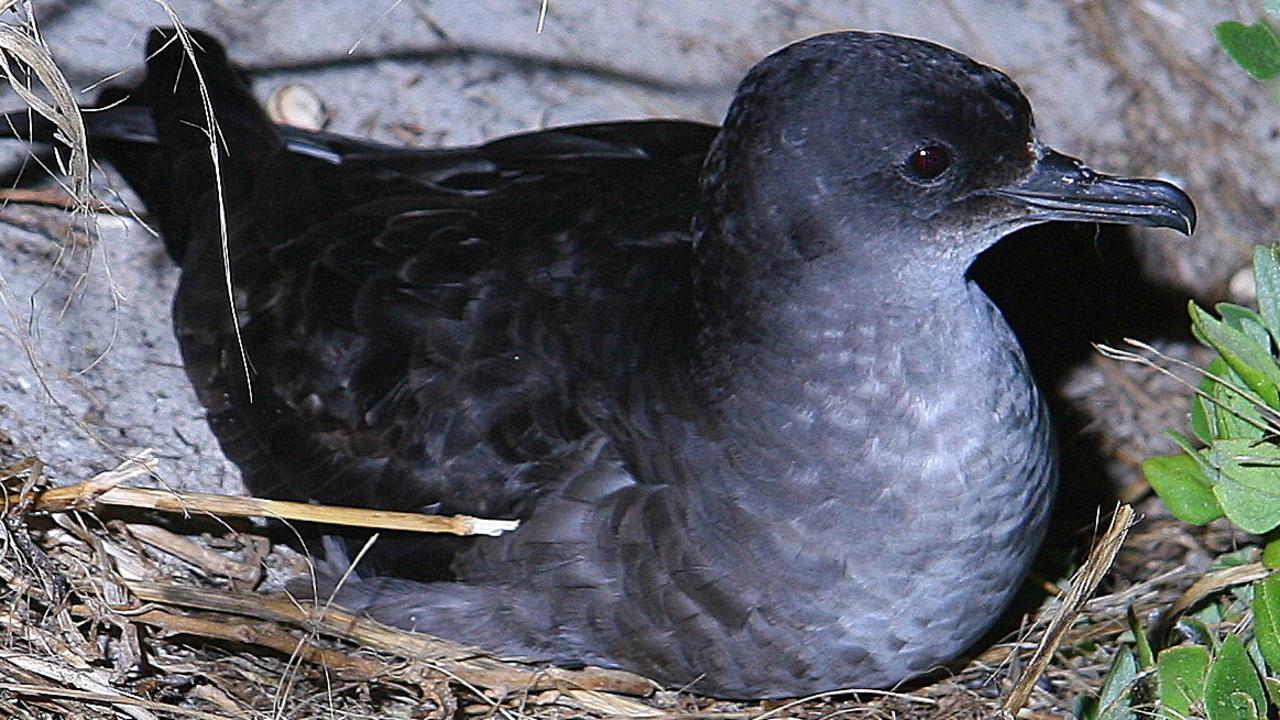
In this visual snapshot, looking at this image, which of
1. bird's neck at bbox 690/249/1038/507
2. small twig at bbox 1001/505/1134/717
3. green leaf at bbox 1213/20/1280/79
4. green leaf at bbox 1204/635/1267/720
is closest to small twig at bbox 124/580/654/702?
bird's neck at bbox 690/249/1038/507

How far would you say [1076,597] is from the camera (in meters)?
3.01

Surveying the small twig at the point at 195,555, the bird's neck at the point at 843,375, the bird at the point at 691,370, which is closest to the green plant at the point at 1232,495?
the bird at the point at 691,370

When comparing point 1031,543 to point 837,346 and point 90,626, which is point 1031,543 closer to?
point 837,346

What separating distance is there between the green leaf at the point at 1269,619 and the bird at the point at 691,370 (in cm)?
45

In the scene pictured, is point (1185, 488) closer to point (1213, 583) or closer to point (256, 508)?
point (1213, 583)

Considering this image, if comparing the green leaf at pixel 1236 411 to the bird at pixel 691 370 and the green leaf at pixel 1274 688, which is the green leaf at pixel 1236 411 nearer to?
the bird at pixel 691 370

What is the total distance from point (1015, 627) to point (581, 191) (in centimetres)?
137

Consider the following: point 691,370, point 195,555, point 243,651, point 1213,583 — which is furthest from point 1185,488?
point 195,555

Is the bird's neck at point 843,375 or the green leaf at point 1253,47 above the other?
the green leaf at point 1253,47

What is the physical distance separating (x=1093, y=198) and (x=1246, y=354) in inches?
15.7

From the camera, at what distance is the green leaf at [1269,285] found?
9.61ft

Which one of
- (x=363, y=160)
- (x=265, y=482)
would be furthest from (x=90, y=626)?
(x=363, y=160)

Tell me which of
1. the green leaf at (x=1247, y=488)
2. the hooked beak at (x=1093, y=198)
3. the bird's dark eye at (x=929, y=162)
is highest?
the bird's dark eye at (x=929, y=162)

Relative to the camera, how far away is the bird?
279 cm
